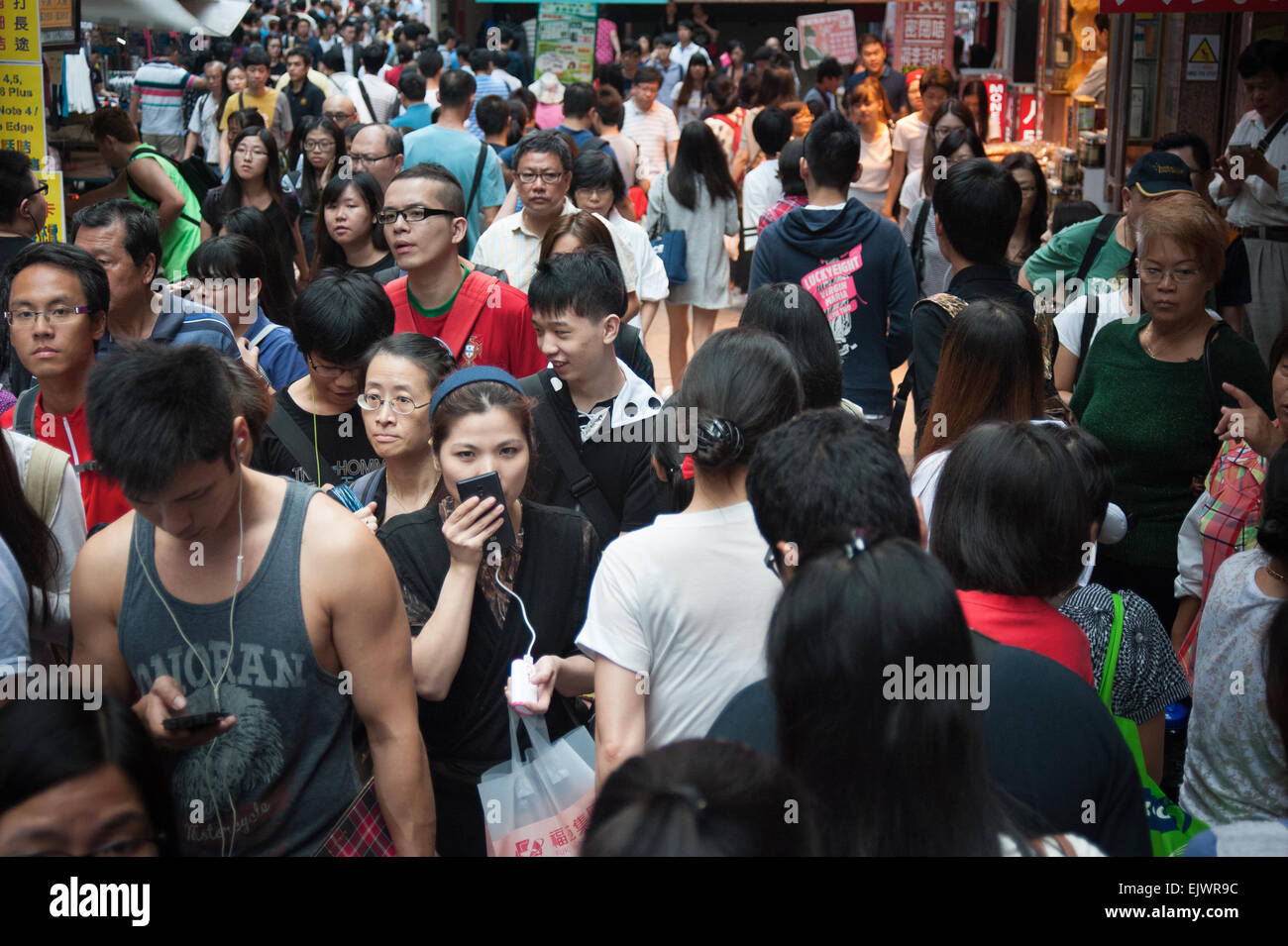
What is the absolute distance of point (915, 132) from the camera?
953cm

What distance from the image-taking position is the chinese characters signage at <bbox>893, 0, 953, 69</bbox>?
13.8 metres

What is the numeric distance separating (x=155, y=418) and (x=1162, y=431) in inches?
116

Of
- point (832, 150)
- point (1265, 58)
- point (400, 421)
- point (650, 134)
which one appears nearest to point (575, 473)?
point (400, 421)

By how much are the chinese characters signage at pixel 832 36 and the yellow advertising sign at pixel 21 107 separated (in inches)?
392

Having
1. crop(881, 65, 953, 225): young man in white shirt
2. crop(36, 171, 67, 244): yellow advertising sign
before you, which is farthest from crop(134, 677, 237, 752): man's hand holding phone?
crop(881, 65, 953, 225): young man in white shirt

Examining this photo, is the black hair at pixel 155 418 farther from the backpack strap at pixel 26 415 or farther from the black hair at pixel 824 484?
the backpack strap at pixel 26 415

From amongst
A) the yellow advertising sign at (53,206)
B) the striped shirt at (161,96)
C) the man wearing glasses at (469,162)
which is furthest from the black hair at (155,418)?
the striped shirt at (161,96)

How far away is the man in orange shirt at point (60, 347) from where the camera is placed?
11.1ft

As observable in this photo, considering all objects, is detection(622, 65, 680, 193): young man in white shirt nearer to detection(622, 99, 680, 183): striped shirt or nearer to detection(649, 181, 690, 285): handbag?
detection(622, 99, 680, 183): striped shirt

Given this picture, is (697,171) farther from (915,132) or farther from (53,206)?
(53,206)

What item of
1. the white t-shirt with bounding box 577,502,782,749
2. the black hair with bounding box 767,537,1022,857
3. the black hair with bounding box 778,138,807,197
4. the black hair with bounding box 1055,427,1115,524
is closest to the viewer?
the black hair with bounding box 767,537,1022,857

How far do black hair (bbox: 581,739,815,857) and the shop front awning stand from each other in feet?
27.5
